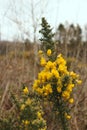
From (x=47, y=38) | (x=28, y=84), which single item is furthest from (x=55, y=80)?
(x=28, y=84)

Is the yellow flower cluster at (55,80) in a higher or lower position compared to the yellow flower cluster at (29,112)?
higher

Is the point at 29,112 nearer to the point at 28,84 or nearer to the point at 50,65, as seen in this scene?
the point at 50,65

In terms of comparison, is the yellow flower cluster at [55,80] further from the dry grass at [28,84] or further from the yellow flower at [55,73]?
the dry grass at [28,84]

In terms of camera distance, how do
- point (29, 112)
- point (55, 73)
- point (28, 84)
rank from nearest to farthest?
point (55, 73), point (29, 112), point (28, 84)

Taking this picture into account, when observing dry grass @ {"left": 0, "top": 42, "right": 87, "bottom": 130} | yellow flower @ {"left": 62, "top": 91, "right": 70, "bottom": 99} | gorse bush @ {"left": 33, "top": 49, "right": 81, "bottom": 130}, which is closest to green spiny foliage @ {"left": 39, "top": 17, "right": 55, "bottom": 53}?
gorse bush @ {"left": 33, "top": 49, "right": 81, "bottom": 130}

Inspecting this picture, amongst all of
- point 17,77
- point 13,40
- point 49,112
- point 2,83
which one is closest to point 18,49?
point 13,40

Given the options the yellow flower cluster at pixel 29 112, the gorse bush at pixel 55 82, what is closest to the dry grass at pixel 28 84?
the yellow flower cluster at pixel 29 112

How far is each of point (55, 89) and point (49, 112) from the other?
123 cm

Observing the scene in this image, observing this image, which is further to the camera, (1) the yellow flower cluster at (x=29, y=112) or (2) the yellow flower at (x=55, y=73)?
(1) the yellow flower cluster at (x=29, y=112)

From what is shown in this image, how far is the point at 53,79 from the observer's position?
222 centimetres

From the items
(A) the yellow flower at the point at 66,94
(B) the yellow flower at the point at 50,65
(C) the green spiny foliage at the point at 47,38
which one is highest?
(C) the green spiny foliage at the point at 47,38

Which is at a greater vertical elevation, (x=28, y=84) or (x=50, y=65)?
(x=50, y=65)

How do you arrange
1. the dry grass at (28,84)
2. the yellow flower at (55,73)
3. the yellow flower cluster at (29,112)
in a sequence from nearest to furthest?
the yellow flower at (55,73), the yellow flower cluster at (29,112), the dry grass at (28,84)

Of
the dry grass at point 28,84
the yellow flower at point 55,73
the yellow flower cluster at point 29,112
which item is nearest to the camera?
the yellow flower at point 55,73
